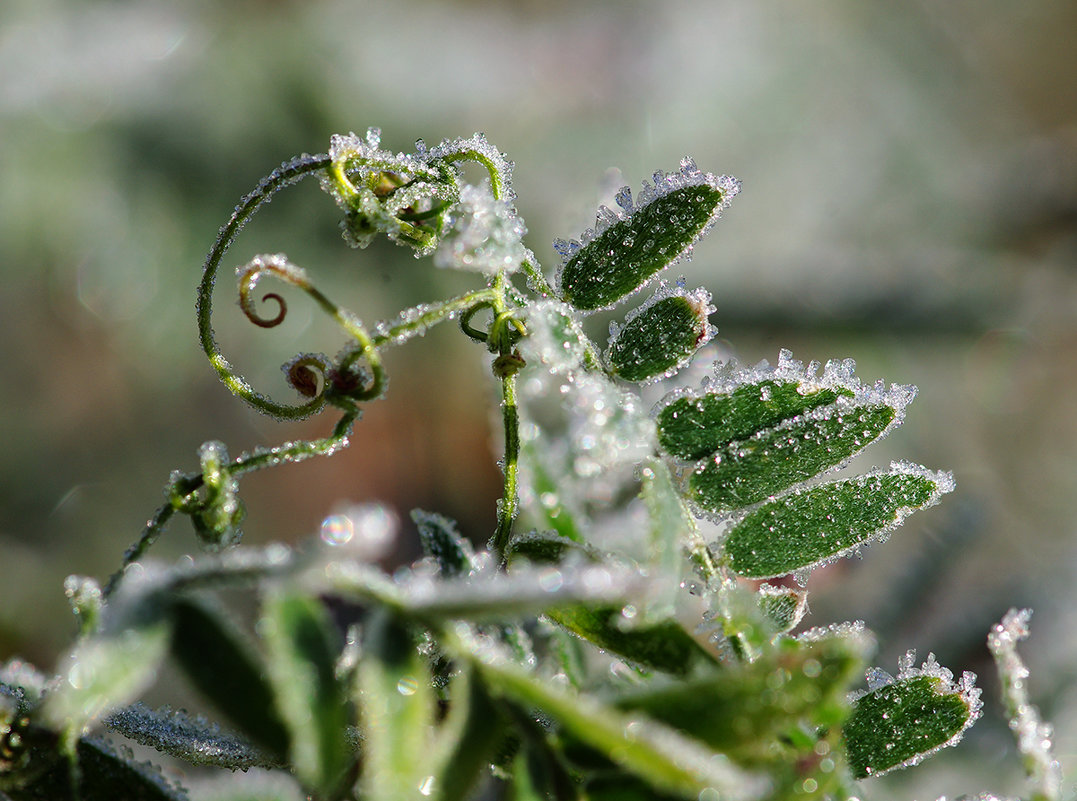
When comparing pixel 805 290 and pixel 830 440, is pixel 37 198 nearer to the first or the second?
pixel 805 290

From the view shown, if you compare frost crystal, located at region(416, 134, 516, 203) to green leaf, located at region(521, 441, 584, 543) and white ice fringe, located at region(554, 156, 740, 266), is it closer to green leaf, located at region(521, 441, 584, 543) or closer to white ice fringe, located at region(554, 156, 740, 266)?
white ice fringe, located at region(554, 156, 740, 266)

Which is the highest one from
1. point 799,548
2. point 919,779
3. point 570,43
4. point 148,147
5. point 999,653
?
point 570,43

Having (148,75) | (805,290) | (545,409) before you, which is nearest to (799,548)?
(805,290)

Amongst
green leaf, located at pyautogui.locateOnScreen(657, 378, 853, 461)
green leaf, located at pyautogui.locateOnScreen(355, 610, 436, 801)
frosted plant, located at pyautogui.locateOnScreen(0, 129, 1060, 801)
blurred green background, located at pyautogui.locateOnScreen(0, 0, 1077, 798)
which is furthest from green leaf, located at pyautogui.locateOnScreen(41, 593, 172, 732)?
blurred green background, located at pyautogui.locateOnScreen(0, 0, 1077, 798)

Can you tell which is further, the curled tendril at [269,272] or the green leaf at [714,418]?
the green leaf at [714,418]

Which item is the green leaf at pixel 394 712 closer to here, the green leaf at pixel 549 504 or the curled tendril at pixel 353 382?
the curled tendril at pixel 353 382

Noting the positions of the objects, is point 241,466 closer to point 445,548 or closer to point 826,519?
point 445,548

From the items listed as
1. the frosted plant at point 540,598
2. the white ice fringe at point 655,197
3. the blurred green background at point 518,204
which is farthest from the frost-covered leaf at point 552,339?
the blurred green background at point 518,204
